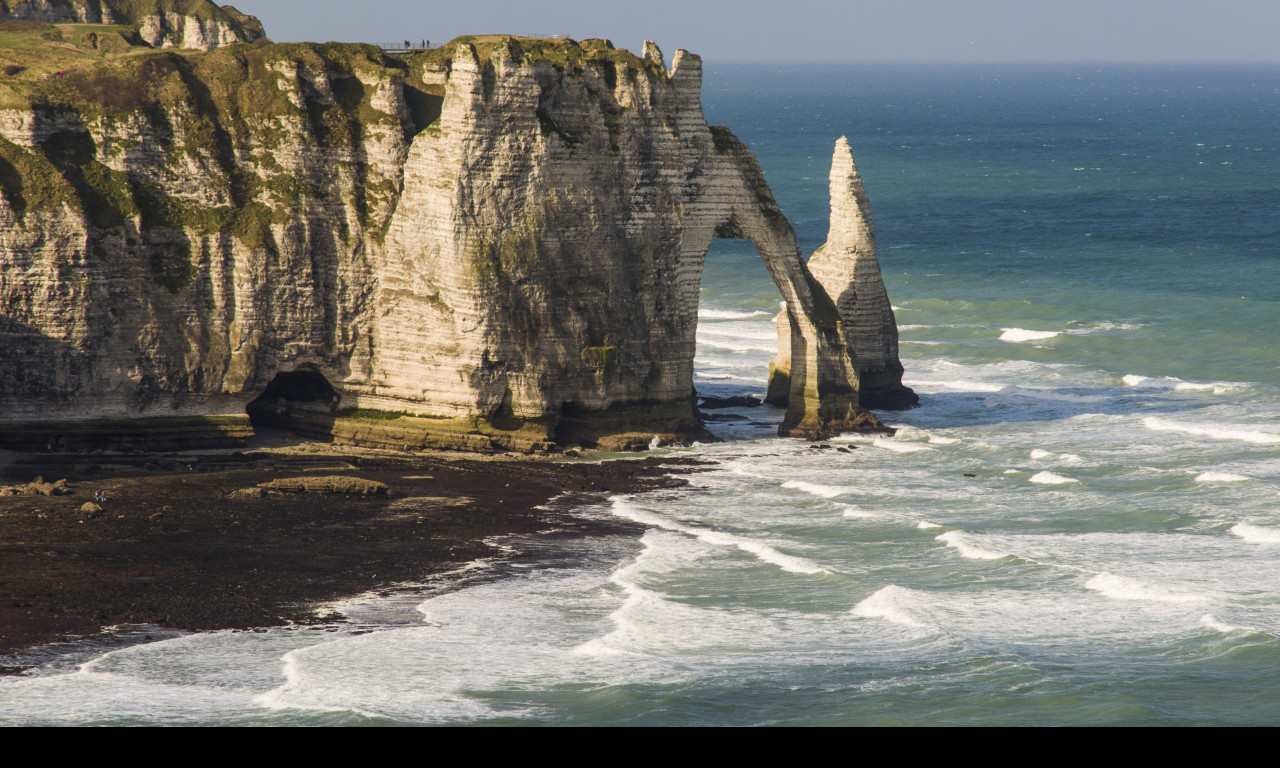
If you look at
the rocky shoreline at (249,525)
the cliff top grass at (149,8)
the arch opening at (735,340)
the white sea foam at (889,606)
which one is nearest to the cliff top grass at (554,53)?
the arch opening at (735,340)

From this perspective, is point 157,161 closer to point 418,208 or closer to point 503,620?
point 418,208

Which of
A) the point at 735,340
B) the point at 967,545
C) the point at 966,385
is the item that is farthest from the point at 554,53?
the point at 735,340

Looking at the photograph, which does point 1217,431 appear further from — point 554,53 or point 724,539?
point 554,53

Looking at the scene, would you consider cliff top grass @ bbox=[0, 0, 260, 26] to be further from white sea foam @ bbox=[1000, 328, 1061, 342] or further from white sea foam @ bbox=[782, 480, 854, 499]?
white sea foam @ bbox=[782, 480, 854, 499]

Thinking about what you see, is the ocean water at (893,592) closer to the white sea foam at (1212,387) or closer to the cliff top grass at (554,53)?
the white sea foam at (1212,387)

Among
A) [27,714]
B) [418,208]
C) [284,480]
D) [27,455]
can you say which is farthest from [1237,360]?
[27,714]
